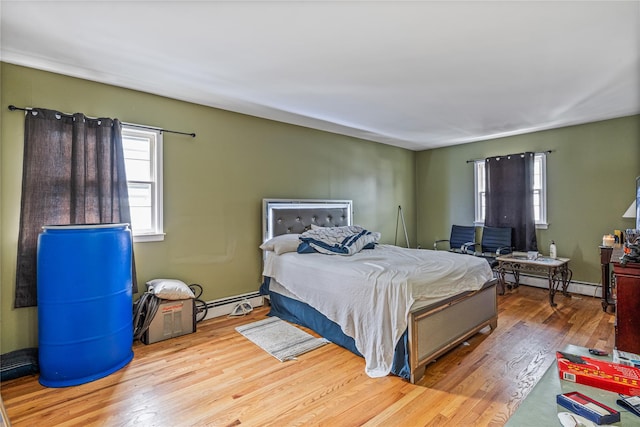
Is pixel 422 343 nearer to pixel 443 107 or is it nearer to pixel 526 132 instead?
pixel 443 107

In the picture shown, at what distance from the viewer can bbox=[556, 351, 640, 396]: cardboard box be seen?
126 centimetres

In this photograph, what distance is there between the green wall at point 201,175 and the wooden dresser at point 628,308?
134 inches

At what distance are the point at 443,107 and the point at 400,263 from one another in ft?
6.68

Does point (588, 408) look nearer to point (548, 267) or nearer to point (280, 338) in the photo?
point (280, 338)

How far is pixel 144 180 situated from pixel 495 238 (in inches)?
199

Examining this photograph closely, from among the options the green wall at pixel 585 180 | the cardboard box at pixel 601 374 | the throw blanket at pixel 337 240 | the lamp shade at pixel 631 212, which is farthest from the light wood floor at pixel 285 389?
the green wall at pixel 585 180

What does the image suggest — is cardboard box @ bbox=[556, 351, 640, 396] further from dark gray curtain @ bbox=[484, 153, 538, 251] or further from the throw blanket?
dark gray curtain @ bbox=[484, 153, 538, 251]

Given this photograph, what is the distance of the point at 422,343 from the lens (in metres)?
2.37

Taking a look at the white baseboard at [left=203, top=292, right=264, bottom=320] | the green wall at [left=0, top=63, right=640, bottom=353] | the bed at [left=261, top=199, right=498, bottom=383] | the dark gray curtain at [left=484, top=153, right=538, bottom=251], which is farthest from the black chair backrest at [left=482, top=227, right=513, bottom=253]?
the white baseboard at [left=203, top=292, right=264, bottom=320]

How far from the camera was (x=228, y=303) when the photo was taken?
3785 mm

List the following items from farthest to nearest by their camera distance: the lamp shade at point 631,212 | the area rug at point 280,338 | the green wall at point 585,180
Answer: the green wall at point 585,180
the lamp shade at point 631,212
the area rug at point 280,338

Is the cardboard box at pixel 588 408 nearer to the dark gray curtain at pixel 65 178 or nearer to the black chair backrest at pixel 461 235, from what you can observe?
the dark gray curtain at pixel 65 178

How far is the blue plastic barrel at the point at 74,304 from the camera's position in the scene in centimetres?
229

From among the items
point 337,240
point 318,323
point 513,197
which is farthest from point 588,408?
point 513,197
